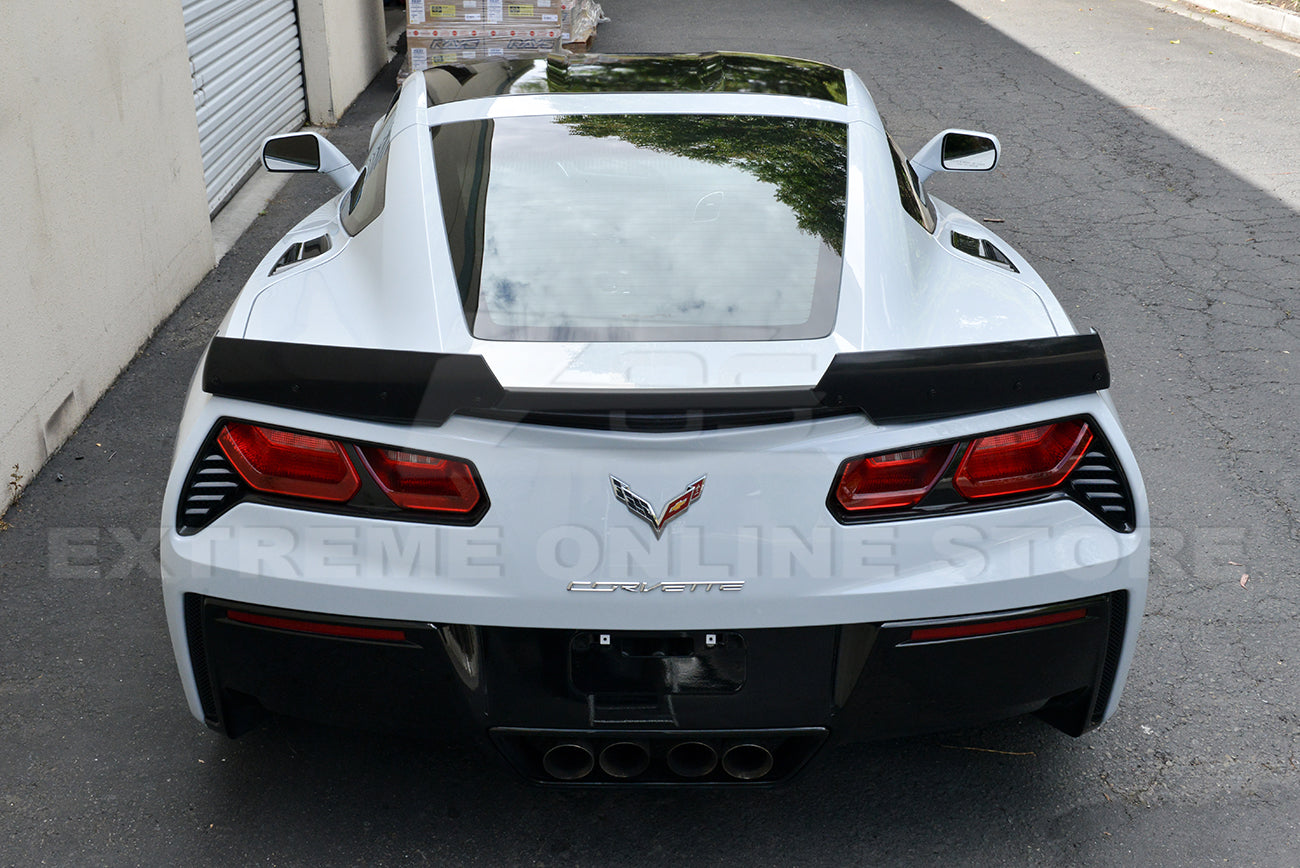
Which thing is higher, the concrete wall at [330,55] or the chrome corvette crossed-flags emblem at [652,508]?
the chrome corvette crossed-flags emblem at [652,508]

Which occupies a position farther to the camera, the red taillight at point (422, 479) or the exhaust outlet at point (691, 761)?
the exhaust outlet at point (691, 761)

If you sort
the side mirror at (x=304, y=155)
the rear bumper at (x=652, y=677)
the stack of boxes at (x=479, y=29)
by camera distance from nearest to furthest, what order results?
1. the rear bumper at (x=652, y=677)
2. the side mirror at (x=304, y=155)
3. the stack of boxes at (x=479, y=29)

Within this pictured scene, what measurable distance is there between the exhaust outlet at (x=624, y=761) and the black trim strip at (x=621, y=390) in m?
0.67

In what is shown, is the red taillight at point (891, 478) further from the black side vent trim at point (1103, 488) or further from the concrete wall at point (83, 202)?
the concrete wall at point (83, 202)

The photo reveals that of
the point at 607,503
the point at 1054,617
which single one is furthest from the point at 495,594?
the point at 1054,617

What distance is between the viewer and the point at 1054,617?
7.02 feet

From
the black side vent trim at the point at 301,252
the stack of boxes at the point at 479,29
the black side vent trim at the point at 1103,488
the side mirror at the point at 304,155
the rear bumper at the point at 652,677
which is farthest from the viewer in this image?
the stack of boxes at the point at 479,29

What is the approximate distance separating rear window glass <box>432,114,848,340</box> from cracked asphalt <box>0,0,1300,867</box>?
106cm

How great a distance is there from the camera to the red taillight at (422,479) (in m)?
2.02

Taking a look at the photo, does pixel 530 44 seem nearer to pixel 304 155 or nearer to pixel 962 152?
pixel 304 155

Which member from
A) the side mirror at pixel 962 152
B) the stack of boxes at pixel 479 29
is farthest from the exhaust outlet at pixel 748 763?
the stack of boxes at pixel 479 29

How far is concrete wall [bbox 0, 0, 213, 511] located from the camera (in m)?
3.85

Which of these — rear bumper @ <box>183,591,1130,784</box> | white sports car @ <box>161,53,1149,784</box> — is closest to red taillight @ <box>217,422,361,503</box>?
white sports car @ <box>161,53,1149,784</box>

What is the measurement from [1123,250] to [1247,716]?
3.88 m
